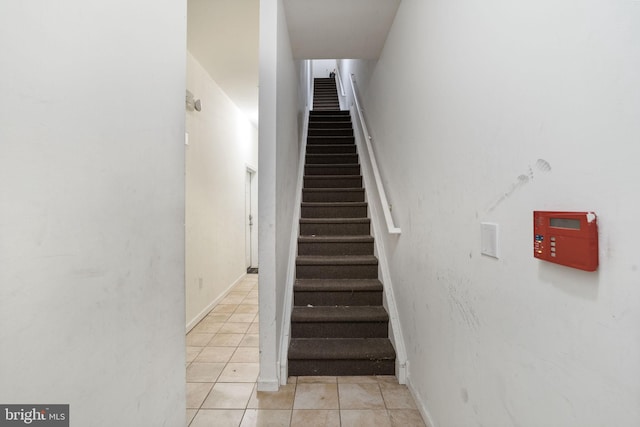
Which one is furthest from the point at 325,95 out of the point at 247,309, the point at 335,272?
the point at 335,272

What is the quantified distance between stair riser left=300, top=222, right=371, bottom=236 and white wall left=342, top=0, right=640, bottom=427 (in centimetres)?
133

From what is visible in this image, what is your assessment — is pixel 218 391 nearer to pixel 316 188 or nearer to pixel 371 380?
pixel 371 380

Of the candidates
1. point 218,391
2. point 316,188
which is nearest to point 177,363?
point 218,391

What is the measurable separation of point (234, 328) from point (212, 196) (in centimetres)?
158

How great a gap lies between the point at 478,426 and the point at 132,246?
1319mm

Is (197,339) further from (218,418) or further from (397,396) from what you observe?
(397,396)

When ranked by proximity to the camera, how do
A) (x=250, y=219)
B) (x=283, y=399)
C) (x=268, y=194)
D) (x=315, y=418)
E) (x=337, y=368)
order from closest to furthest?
(x=315, y=418) → (x=283, y=399) → (x=268, y=194) → (x=337, y=368) → (x=250, y=219)

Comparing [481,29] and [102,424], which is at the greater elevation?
[481,29]

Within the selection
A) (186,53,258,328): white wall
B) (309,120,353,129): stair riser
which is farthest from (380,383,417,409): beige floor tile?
(309,120,353,129): stair riser

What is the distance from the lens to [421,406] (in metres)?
1.67

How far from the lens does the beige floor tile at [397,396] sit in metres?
1.75

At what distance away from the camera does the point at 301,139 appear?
151 inches
